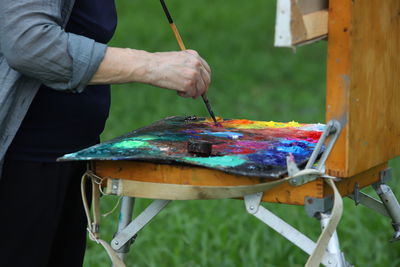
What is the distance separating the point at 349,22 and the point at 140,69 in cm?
59

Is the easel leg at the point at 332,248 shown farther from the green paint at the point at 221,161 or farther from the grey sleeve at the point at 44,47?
the grey sleeve at the point at 44,47

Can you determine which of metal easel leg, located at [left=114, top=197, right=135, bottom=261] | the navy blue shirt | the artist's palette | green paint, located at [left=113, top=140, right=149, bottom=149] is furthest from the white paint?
metal easel leg, located at [left=114, top=197, right=135, bottom=261]

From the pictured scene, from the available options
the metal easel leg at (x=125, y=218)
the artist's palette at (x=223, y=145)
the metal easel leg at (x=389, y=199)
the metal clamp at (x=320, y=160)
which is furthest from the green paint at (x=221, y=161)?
the metal easel leg at (x=389, y=199)

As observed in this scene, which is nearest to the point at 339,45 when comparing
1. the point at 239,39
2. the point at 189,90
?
the point at 189,90

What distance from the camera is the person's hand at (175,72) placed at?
6.98 feet

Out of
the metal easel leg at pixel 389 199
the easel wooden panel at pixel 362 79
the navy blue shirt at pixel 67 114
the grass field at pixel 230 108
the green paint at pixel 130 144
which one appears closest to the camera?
the easel wooden panel at pixel 362 79

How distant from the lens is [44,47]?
6.70 feet

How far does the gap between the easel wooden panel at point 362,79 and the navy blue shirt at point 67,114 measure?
0.83m

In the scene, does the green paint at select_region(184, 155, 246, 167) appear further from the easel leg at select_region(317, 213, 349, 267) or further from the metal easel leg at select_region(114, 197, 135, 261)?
the metal easel leg at select_region(114, 197, 135, 261)

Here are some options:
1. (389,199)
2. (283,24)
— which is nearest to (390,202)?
(389,199)

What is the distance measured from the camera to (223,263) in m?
3.77

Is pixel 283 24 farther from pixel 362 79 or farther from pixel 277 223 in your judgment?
pixel 277 223

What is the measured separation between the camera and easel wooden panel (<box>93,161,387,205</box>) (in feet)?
A: 6.59

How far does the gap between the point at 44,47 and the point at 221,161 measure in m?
0.57
